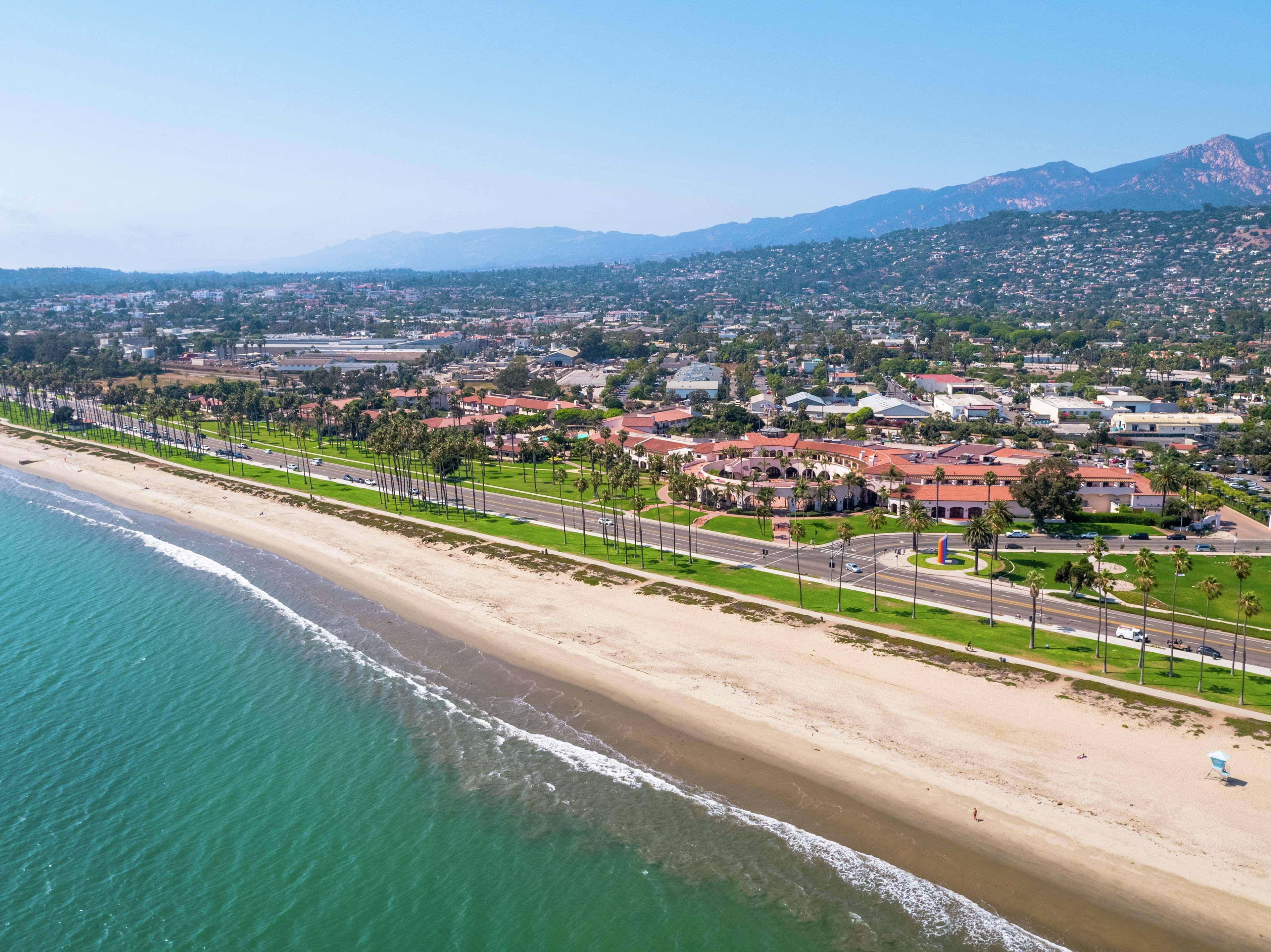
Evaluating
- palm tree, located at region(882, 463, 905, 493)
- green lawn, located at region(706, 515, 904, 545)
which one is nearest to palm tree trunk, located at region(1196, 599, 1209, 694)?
green lawn, located at region(706, 515, 904, 545)

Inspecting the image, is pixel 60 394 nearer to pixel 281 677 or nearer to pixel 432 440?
pixel 432 440

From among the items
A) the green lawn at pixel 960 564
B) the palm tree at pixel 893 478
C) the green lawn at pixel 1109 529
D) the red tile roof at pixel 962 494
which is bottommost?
the green lawn at pixel 1109 529

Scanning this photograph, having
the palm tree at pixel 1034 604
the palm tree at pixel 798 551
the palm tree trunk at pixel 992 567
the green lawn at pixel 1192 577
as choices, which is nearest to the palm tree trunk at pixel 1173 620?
the green lawn at pixel 1192 577

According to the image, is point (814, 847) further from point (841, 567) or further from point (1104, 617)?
point (841, 567)

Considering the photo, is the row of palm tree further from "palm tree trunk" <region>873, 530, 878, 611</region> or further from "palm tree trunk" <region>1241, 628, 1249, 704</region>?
"palm tree trunk" <region>873, 530, 878, 611</region>

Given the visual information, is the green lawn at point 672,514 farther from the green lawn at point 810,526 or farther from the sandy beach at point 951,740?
the sandy beach at point 951,740
